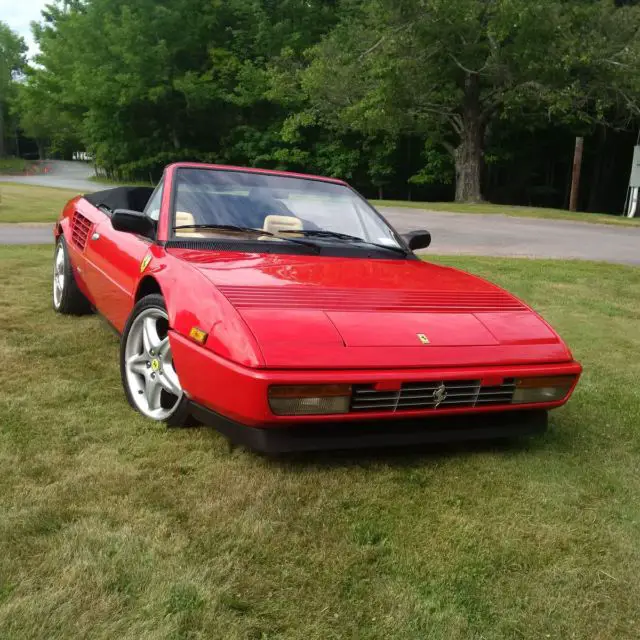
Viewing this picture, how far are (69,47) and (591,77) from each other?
3332 centimetres

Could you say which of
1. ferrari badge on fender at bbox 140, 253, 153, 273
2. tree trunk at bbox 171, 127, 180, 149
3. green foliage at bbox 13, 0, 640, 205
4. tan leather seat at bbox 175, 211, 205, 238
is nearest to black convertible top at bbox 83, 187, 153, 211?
tan leather seat at bbox 175, 211, 205, 238

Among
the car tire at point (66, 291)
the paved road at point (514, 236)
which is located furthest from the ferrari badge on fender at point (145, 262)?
the paved road at point (514, 236)

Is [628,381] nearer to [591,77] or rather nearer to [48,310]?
[48,310]

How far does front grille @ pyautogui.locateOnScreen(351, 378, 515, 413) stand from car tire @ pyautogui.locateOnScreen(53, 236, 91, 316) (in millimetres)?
3098

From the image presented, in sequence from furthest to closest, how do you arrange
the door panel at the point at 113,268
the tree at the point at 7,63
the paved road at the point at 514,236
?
the tree at the point at 7,63 < the paved road at the point at 514,236 < the door panel at the point at 113,268

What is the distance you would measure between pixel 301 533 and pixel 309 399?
447 mm

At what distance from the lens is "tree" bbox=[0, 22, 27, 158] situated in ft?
221

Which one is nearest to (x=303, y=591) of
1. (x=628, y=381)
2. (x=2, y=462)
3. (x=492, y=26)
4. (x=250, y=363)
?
(x=250, y=363)

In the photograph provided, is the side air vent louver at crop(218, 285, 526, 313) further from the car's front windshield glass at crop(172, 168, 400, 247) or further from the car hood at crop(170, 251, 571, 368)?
the car's front windshield glass at crop(172, 168, 400, 247)

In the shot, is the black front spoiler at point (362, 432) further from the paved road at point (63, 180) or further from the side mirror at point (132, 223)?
the paved road at point (63, 180)

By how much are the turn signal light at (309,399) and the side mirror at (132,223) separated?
1.52 m

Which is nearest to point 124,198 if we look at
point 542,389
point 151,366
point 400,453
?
point 151,366

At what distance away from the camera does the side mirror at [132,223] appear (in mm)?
3303

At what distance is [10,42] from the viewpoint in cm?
7738
